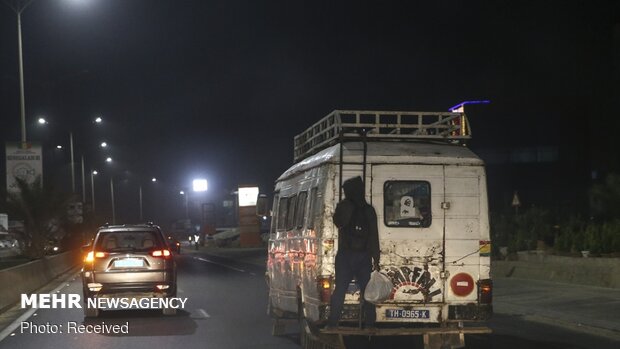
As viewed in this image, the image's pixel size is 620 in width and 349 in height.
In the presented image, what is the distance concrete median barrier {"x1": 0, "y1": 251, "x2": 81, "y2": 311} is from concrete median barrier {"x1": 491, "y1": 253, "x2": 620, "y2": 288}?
12.6 m

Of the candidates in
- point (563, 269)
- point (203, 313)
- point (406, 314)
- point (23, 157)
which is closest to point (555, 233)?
point (563, 269)

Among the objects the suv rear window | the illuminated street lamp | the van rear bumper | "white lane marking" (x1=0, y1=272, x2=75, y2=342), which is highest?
the illuminated street lamp

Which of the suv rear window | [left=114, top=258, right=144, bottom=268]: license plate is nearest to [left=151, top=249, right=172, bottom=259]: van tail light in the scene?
the suv rear window

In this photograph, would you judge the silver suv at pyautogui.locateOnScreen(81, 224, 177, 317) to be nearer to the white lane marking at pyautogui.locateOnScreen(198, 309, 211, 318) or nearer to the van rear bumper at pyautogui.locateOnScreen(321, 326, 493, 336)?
the white lane marking at pyautogui.locateOnScreen(198, 309, 211, 318)

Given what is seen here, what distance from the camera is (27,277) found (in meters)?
23.9

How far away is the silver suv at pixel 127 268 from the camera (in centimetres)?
1617

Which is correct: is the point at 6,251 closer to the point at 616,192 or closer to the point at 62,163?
the point at 616,192

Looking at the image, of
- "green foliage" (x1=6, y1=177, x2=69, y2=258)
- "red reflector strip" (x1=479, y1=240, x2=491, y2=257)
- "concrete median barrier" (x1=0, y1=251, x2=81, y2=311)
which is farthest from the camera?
"green foliage" (x1=6, y1=177, x2=69, y2=258)

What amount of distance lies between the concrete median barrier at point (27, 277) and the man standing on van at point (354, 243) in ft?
34.5

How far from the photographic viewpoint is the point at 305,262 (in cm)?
1112

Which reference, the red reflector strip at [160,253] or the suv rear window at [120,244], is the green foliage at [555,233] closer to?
the red reflector strip at [160,253]

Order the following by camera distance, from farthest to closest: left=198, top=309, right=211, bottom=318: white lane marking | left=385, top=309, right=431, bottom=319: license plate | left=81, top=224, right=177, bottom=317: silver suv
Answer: left=198, top=309, right=211, bottom=318: white lane marking < left=81, top=224, right=177, bottom=317: silver suv < left=385, top=309, right=431, bottom=319: license plate

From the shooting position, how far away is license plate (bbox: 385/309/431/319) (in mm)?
10336

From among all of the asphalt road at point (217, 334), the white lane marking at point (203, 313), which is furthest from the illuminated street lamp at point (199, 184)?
A: the white lane marking at point (203, 313)
